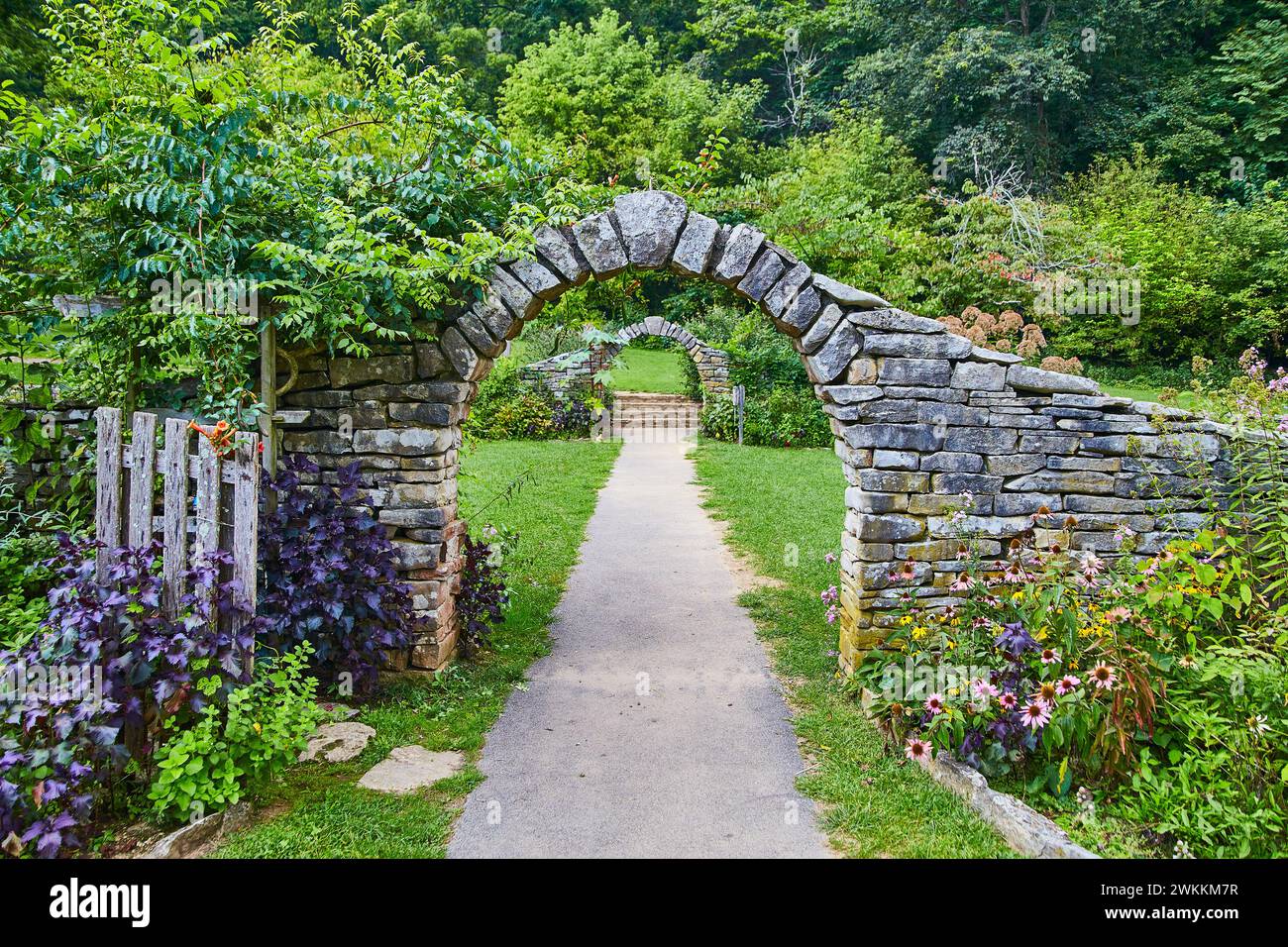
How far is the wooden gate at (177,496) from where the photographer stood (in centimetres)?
384

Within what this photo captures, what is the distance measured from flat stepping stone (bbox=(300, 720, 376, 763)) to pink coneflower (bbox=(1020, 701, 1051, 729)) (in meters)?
3.51

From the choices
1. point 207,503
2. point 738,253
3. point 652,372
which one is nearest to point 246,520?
point 207,503

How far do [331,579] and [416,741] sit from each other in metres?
1.08

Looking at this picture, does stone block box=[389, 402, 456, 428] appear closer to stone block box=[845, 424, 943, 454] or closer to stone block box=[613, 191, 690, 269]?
stone block box=[613, 191, 690, 269]

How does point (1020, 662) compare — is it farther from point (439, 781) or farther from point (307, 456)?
point (307, 456)

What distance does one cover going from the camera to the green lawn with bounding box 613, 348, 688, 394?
23047 millimetres

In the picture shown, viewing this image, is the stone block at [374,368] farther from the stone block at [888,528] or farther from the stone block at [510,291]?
the stone block at [888,528]

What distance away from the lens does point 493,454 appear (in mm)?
14945

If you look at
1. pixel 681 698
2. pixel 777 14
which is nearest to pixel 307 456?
pixel 681 698

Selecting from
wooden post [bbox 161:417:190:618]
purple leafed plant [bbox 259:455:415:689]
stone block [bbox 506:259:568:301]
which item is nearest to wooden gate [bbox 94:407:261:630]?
wooden post [bbox 161:417:190:618]

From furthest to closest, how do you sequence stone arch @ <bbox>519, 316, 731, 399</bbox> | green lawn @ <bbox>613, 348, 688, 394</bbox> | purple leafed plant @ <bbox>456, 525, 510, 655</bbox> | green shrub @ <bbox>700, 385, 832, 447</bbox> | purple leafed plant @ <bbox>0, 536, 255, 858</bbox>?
green lawn @ <bbox>613, 348, 688, 394</bbox>
stone arch @ <bbox>519, 316, 731, 399</bbox>
green shrub @ <bbox>700, 385, 832, 447</bbox>
purple leafed plant @ <bbox>456, 525, 510, 655</bbox>
purple leafed plant @ <bbox>0, 536, 255, 858</bbox>

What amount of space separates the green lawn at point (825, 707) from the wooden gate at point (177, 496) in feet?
10.3

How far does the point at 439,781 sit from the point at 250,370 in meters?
2.76

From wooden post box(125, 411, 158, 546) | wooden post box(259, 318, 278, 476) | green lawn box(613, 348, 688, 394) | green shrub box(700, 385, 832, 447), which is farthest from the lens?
green lawn box(613, 348, 688, 394)
